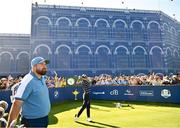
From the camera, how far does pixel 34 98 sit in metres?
5.62

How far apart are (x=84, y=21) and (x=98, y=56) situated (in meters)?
9.23

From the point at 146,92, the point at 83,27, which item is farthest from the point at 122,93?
the point at 83,27

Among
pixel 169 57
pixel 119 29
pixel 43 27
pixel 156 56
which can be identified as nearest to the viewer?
pixel 43 27

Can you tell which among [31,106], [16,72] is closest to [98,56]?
[16,72]

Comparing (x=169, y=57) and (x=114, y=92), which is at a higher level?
(x=169, y=57)

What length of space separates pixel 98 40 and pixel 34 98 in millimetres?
60437

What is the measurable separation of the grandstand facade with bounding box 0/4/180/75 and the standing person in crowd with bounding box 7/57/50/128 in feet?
A: 182

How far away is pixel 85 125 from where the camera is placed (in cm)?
1244

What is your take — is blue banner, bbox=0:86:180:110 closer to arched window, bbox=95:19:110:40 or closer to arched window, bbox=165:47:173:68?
arched window, bbox=95:19:110:40

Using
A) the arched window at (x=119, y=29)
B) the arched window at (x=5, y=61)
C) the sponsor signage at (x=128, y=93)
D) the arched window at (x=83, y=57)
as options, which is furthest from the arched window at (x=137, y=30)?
the sponsor signage at (x=128, y=93)

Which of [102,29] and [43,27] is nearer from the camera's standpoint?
[43,27]

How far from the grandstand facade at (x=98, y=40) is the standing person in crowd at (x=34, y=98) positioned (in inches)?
2187

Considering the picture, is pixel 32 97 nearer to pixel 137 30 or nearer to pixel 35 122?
pixel 35 122

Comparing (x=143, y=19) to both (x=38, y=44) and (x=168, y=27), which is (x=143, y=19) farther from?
(x=38, y=44)
